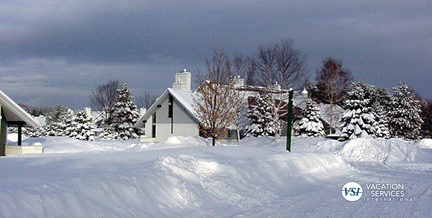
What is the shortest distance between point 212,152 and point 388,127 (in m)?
40.4

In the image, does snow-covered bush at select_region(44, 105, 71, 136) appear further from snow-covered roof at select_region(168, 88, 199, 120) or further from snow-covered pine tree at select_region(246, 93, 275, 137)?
snow-covered pine tree at select_region(246, 93, 275, 137)

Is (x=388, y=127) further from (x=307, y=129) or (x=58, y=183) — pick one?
(x=58, y=183)

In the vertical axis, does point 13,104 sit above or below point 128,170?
above

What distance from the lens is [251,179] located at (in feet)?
43.0

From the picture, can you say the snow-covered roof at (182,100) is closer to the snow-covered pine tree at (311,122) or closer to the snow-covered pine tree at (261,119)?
the snow-covered pine tree at (261,119)

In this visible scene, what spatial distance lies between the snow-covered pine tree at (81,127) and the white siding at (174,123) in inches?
421

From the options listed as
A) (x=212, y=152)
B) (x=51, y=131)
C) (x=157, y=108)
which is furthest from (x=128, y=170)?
(x=51, y=131)

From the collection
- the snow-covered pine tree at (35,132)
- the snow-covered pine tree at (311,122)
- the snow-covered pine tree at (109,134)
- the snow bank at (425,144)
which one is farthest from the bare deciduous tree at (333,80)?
the snow-covered pine tree at (35,132)

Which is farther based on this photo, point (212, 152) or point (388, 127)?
point (388, 127)

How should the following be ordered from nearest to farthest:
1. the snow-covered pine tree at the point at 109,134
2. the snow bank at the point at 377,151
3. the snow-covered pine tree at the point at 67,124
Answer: the snow bank at the point at 377,151, the snow-covered pine tree at the point at 67,124, the snow-covered pine tree at the point at 109,134

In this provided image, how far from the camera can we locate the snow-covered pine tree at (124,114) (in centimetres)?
5969

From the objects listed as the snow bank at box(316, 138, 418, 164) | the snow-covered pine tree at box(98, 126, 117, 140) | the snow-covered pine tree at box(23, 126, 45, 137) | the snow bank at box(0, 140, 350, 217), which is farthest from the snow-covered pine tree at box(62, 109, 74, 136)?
the snow bank at box(0, 140, 350, 217)

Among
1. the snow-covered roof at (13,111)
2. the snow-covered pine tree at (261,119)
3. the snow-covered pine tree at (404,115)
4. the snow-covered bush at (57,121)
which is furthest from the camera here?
the snow-covered bush at (57,121)

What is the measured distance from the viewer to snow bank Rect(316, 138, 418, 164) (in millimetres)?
29562
